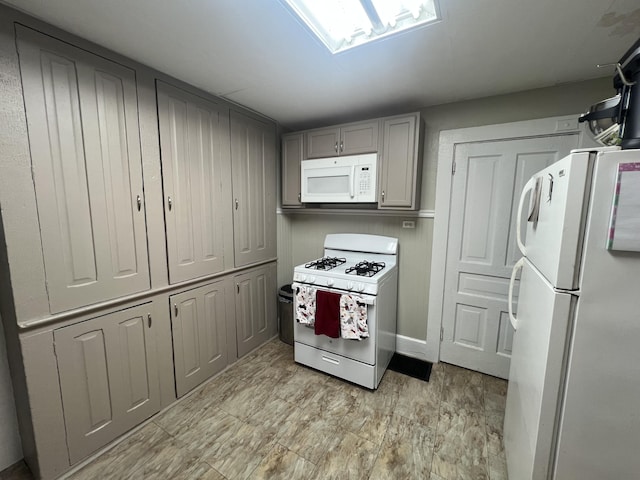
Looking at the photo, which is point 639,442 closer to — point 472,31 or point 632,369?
point 632,369

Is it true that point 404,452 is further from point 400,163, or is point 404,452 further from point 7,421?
point 7,421

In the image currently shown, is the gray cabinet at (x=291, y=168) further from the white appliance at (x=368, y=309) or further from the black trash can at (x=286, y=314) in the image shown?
the black trash can at (x=286, y=314)

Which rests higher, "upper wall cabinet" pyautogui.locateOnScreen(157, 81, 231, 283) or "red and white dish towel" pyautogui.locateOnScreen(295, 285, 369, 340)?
"upper wall cabinet" pyautogui.locateOnScreen(157, 81, 231, 283)

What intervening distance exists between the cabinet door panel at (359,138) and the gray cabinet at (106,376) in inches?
78.8

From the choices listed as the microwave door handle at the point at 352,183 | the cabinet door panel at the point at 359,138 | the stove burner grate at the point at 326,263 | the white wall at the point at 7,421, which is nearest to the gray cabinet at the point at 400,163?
the cabinet door panel at the point at 359,138

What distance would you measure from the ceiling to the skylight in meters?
0.06

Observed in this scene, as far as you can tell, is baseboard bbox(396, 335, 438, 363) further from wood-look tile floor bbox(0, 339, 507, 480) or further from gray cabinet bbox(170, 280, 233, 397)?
gray cabinet bbox(170, 280, 233, 397)

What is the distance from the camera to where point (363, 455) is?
1534mm

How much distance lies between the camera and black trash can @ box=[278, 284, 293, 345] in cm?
271

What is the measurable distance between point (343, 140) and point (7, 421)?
2891mm

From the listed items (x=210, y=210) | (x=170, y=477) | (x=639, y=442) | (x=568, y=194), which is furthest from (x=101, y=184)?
(x=639, y=442)

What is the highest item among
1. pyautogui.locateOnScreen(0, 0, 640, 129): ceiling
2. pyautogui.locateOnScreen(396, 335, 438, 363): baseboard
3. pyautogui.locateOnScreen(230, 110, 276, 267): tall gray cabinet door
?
pyautogui.locateOnScreen(0, 0, 640, 129): ceiling

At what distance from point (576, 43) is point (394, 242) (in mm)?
1669

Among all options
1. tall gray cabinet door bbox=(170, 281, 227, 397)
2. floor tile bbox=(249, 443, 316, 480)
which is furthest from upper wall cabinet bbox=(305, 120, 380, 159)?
floor tile bbox=(249, 443, 316, 480)
